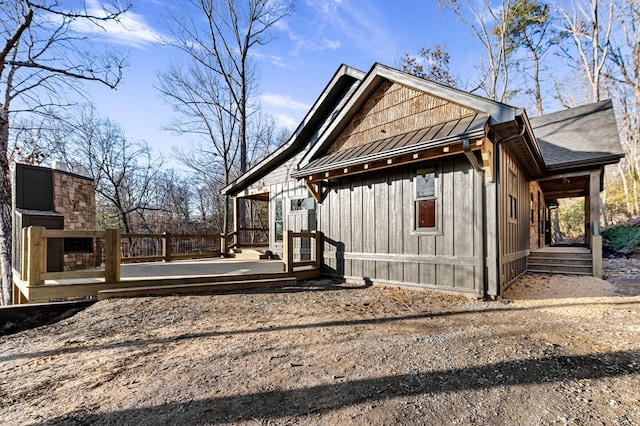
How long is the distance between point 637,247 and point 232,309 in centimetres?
1416

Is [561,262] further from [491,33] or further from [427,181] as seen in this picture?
[491,33]

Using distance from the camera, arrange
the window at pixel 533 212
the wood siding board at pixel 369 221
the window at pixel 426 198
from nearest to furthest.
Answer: the window at pixel 426 198 → the wood siding board at pixel 369 221 → the window at pixel 533 212

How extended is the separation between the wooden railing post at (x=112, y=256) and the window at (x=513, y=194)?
7507 millimetres

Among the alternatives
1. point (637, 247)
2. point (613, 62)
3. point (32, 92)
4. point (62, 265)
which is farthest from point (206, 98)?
point (613, 62)

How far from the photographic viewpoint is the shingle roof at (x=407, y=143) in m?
4.76

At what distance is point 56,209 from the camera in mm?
7918

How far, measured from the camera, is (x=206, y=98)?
18.2 meters

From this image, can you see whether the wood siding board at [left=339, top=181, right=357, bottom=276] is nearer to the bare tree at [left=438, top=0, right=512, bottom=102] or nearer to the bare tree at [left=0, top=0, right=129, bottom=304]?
the bare tree at [left=0, top=0, right=129, bottom=304]

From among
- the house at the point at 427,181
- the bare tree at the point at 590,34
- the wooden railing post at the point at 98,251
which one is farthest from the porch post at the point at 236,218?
the bare tree at the point at 590,34

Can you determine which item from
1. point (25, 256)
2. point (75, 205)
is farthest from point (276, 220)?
point (25, 256)

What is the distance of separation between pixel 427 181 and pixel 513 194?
245 cm

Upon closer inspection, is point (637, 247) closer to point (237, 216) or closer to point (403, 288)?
point (403, 288)

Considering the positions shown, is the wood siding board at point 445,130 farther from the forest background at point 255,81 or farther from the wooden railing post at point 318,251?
the forest background at point 255,81

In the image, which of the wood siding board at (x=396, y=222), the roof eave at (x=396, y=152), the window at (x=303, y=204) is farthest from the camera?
the window at (x=303, y=204)
